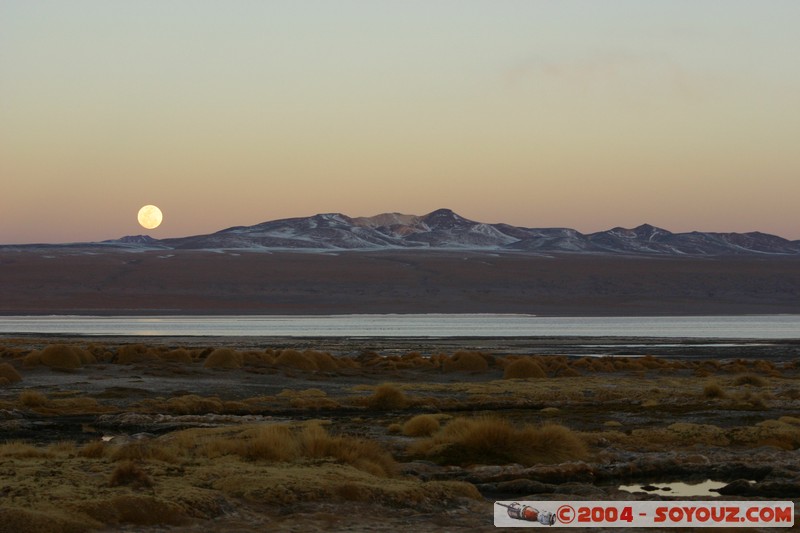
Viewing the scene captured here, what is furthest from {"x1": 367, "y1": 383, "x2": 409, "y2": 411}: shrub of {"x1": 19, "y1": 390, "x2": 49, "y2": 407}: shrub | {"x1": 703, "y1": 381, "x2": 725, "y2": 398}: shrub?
{"x1": 703, "y1": 381, "x2": 725, "y2": 398}: shrub

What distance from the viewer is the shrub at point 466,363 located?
1603 inches

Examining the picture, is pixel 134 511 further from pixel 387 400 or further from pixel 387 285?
pixel 387 285

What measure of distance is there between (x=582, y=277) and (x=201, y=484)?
159 meters

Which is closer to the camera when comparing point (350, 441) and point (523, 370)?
point (350, 441)

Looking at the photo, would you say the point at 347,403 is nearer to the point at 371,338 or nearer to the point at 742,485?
the point at 742,485

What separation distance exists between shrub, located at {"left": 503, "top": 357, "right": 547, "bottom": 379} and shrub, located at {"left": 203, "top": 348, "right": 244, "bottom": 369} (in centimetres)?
959

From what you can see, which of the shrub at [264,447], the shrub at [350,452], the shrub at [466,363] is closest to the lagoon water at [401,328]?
the shrub at [466,363]

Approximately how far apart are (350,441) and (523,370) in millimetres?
22348

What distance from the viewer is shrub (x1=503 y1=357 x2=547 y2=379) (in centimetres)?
3733

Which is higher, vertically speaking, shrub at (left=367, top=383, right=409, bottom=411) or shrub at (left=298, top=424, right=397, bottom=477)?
shrub at (left=298, top=424, right=397, bottom=477)

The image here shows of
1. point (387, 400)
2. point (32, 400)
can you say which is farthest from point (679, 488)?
point (32, 400)

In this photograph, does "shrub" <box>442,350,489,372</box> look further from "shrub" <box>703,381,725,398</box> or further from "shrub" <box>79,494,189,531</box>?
"shrub" <box>79,494,189,531</box>

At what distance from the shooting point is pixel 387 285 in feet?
518

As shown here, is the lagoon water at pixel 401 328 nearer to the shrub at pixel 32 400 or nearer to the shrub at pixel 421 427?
the shrub at pixel 32 400
